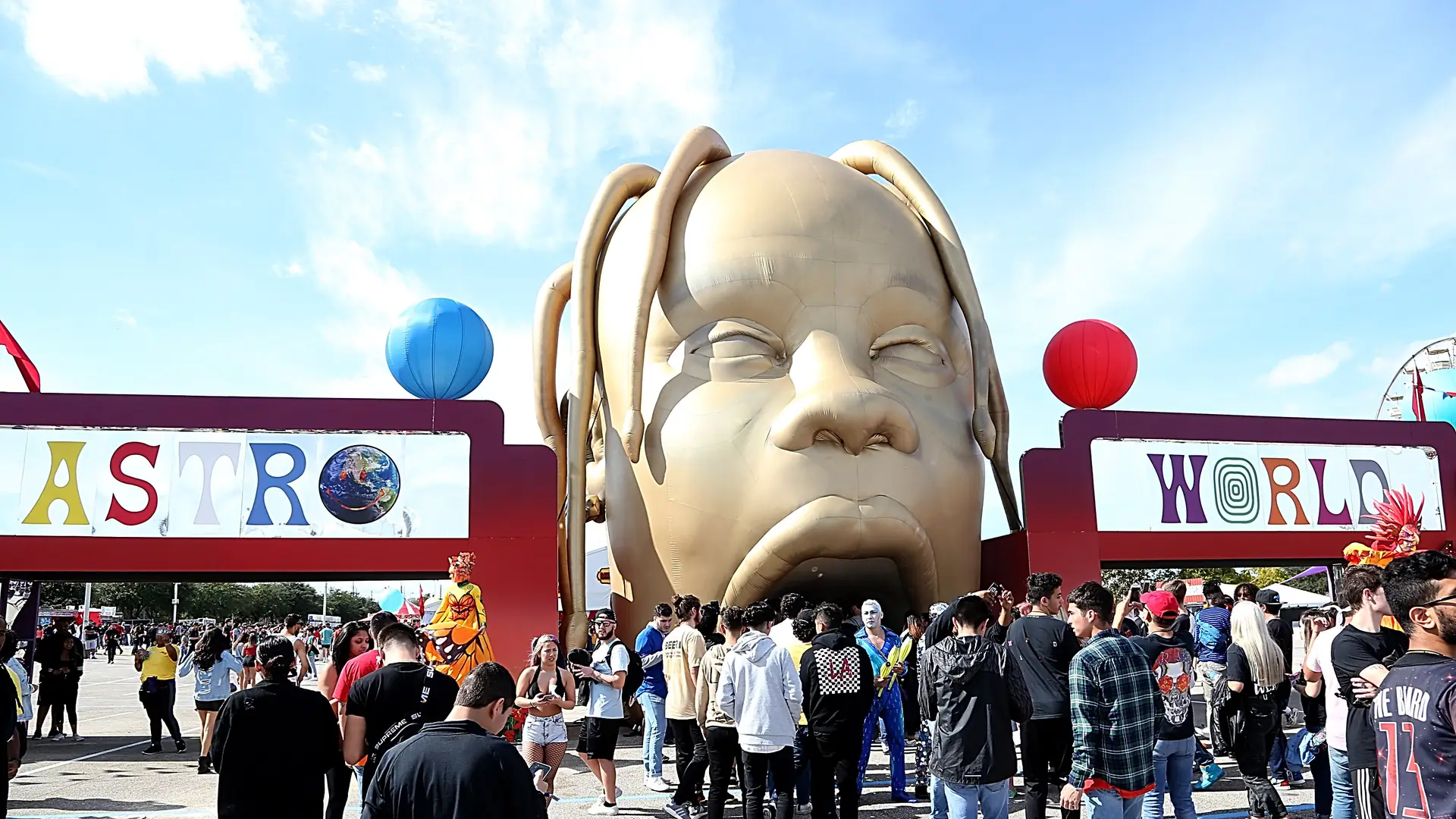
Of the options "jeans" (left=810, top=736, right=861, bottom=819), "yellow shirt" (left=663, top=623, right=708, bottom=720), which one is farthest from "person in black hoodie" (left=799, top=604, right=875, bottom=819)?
"yellow shirt" (left=663, top=623, right=708, bottom=720)

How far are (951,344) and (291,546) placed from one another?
8563 millimetres

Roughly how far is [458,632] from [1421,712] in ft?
26.0

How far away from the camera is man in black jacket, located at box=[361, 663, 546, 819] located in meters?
3.14

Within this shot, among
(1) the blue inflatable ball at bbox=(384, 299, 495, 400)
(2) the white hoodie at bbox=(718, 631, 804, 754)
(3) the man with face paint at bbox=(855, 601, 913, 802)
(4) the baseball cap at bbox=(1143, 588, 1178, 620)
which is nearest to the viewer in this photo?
(2) the white hoodie at bbox=(718, 631, 804, 754)

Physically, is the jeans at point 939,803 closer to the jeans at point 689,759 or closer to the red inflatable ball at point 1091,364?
the jeans at point 689,759

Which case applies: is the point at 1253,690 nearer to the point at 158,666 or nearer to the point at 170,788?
the point at 170,788

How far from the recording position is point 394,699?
15.9 feet

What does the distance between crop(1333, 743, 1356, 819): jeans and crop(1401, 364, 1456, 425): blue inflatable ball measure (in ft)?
51.1

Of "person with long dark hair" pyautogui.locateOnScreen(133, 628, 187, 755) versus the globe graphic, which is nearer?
"person with long dark hair" pyautogui.locateOnScreen(133, 628, 187, 755)

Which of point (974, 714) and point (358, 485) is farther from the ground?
point (358, 485)

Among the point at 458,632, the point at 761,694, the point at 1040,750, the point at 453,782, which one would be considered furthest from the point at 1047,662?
the point at 458,632

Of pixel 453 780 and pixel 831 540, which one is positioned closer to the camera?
pixel 453 780

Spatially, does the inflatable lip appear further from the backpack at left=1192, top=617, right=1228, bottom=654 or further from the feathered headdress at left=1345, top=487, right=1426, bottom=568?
the feathered headdress at left=1345, top=487, right=1426, bottom=568

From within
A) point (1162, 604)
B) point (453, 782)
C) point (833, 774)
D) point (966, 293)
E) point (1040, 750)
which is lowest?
point (833, 774)
